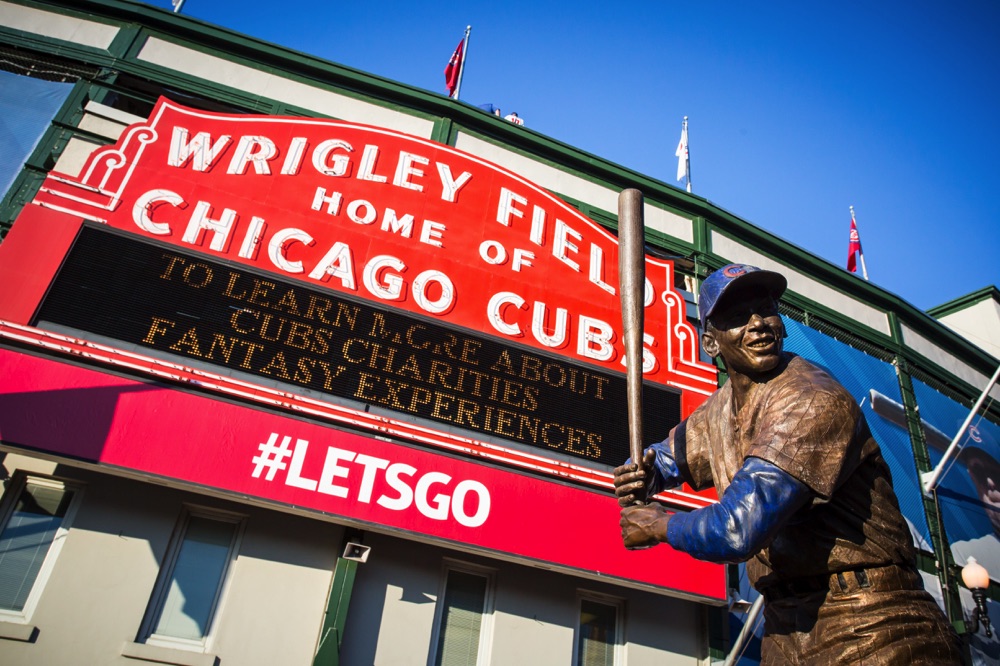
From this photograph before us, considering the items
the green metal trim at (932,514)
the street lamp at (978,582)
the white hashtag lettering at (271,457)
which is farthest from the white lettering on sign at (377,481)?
the green metal trim at (932,514)

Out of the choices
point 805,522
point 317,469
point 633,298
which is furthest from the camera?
point 317,469

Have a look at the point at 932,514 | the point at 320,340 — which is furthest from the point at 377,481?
the point at 932,514

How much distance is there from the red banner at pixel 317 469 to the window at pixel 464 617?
1.20 meters

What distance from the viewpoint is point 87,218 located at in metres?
7.49

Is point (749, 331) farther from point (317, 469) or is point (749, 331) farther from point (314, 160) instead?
point (314, 160)

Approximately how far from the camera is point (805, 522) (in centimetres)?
220

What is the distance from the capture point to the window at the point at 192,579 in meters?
6.79

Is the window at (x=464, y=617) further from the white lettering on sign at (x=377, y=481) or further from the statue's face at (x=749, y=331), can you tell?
the statue's face at (x=749, y=331)

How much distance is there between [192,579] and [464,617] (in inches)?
122

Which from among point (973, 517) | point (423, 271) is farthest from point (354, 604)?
point (973, 517)

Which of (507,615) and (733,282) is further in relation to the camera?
(507,615)

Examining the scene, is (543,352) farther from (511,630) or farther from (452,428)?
(511,630)

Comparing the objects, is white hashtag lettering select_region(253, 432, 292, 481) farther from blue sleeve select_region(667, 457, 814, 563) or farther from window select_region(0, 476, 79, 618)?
blue sleeve select_region(667, 457, 814, 563)

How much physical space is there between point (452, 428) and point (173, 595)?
3.42 m
